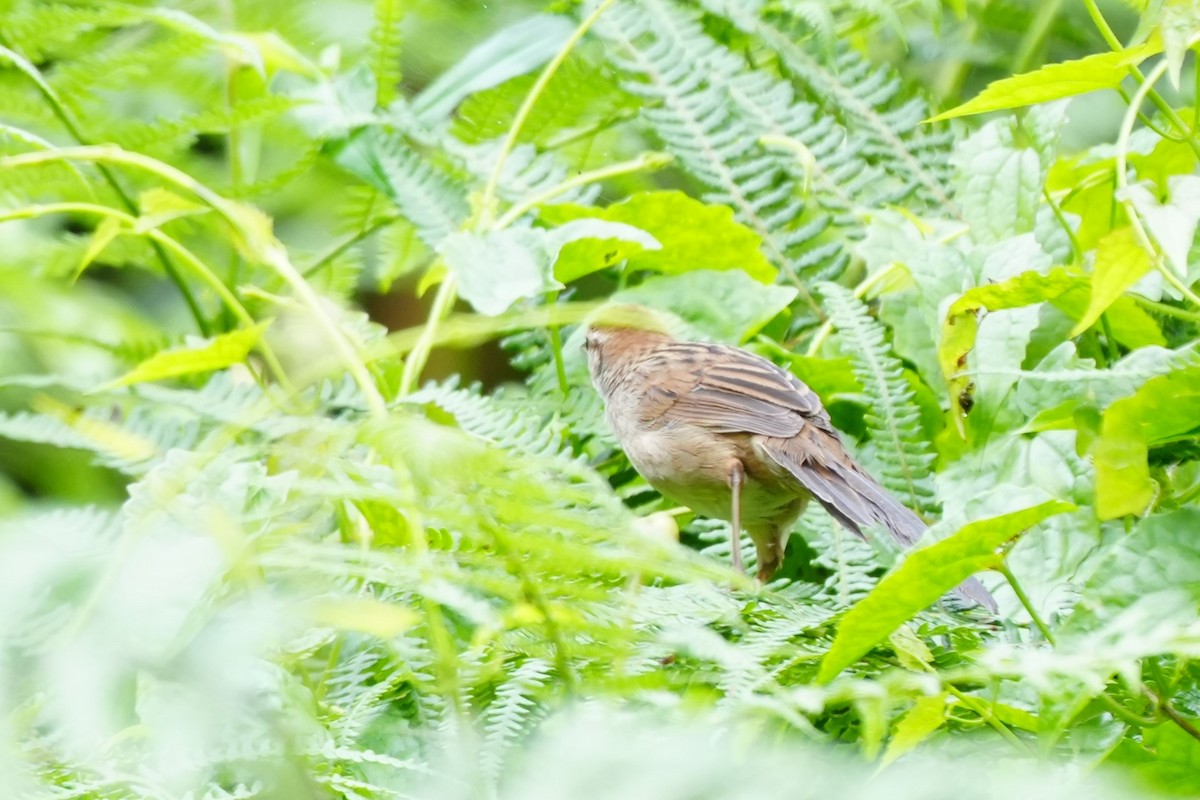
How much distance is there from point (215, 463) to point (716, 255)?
99 cm

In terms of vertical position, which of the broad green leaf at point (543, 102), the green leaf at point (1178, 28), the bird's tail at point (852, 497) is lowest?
the bird's tail at point (852, 497)

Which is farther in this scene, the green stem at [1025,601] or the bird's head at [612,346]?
the bird's head at [612,346]

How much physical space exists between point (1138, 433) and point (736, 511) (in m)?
0.81

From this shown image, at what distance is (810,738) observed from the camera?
123cm

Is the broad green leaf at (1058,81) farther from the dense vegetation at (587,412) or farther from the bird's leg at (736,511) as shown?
the bird's leg at (736,511)

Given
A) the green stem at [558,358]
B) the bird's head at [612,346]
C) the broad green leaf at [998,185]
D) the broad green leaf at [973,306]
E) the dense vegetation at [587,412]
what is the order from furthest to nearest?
the bird's head at [612,346] → the green stem at [558,358] → the broad green leaf at [998,185] → the broad green leaf at [973,306] → the dense vegetation at [587,412]

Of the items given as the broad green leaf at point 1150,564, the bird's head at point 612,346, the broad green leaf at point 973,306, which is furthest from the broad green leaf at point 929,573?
the bird's head at point 612,346

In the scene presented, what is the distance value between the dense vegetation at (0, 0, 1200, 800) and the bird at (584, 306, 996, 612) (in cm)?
5

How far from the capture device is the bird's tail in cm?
169

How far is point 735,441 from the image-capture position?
2426 mm

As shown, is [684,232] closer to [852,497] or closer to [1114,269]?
[852,497]

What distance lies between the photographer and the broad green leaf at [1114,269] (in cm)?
137

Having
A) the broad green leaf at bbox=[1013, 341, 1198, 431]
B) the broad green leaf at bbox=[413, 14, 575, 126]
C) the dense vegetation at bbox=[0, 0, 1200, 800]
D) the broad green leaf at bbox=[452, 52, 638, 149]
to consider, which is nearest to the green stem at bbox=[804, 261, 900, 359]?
the dense vegetation at bbox=[0, 0, 1200, 800]

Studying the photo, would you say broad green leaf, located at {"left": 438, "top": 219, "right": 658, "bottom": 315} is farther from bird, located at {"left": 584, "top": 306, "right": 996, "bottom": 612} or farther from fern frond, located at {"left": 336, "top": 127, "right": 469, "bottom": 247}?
fern frond, located at {"left": 336, "top": 127, "right": 469, "bottom": 247}
